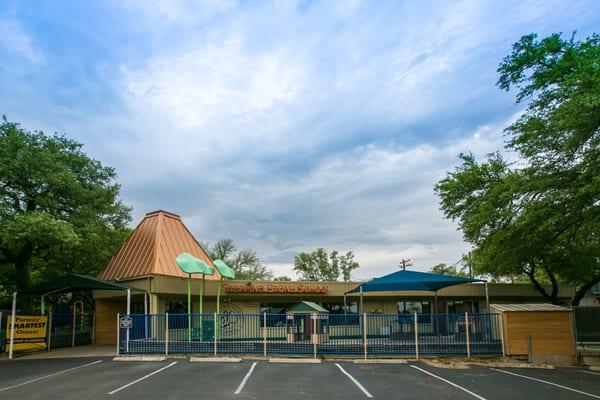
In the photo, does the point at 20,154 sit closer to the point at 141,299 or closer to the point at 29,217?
the point at 29,217

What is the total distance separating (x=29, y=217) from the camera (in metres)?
20.9

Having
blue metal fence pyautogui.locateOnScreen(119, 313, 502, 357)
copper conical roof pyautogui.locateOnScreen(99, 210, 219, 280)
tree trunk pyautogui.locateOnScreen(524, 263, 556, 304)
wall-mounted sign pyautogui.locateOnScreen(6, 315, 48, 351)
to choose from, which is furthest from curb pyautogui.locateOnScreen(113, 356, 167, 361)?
tree trunk pyautogui.locateOnScreen(524, 263, 556, 304)

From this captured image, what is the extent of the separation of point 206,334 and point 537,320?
40.2 feet

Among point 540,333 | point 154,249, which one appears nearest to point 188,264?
point 154,249

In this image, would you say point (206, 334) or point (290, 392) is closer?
point (290, 392)

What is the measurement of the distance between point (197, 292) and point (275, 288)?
4.72 meters

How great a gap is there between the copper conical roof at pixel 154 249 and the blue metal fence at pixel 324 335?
18.4 feet

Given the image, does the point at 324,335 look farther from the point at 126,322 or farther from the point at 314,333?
the point at 126,322

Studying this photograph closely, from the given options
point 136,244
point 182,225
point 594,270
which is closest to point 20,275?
point 136,244

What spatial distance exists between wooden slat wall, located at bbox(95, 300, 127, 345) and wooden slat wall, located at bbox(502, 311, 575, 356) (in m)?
19.5

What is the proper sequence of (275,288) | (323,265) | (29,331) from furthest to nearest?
(323,265)
(275,288)
(29,331)

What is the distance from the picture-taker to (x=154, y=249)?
988 inches

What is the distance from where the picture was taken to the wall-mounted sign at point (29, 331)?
2039 cm

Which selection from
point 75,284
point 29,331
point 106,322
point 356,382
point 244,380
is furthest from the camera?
point 106,322
